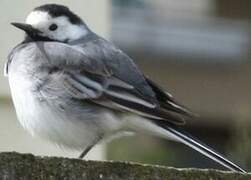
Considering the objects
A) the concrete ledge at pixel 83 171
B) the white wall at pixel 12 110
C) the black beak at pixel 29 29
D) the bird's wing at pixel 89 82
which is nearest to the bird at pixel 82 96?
the bird's wing at pixel 89 82

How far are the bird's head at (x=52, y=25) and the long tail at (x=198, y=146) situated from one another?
36.9 inches

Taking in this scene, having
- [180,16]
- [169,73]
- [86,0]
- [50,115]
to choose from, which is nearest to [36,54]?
[50,115]

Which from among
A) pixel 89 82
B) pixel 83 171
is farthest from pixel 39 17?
pixel 83 171

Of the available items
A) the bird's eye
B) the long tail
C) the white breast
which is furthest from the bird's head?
the long tail

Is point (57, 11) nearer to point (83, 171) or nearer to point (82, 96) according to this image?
point (82, 96)

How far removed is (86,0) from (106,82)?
7.78 feet

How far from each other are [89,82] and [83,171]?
1.50 meters

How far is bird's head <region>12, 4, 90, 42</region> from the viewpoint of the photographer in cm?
545

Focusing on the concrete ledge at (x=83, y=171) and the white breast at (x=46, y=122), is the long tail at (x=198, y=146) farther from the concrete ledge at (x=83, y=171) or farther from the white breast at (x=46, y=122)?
the concrete ledge at (x=83, y=171)

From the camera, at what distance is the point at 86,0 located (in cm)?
729

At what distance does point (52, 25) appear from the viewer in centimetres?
548

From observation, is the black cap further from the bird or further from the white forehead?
the bird

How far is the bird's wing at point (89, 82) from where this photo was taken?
4.86m

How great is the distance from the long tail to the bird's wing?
122mm
